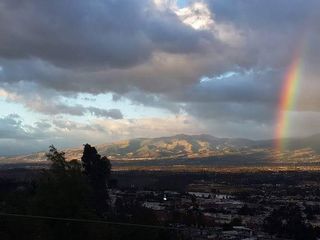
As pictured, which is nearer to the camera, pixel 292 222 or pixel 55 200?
pixel 55 200

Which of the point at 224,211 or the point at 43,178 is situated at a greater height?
the point at 43,178

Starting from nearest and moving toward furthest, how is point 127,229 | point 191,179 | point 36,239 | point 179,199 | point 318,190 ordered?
1. point 36,239
2. point 127,229
3. point 179,199
4. point 318,190
5. point 191,179

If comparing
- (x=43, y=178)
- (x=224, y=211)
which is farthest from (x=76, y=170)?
(x=224, y=211)

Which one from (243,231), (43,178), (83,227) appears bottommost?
(243,231)

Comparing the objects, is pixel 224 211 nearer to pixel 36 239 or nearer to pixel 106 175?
pixel 106 175

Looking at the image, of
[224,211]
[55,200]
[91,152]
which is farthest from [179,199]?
[55,200]

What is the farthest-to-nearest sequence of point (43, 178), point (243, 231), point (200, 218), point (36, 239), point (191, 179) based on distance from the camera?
point (191, 179), point (200, 218), point (243, 231), point (43, 178), point (36, 239)

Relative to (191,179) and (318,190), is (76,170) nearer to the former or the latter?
(318,190)

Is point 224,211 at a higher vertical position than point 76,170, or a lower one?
lower

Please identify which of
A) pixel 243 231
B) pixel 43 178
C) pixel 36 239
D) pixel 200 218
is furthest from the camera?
pixel 200 218
